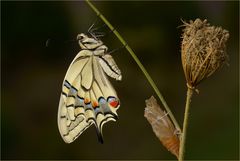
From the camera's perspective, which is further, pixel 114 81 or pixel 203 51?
pixel 114 81

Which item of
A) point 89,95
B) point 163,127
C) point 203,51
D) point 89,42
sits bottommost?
point 163,127

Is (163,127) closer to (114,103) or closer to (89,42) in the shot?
(114,103)

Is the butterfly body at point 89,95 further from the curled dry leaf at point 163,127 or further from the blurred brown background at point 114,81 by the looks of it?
the blurred brown background at point 114,81

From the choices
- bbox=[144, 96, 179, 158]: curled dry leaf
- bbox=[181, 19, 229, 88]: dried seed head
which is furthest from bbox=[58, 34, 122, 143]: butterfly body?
bbox=[181, 19, 229, 88]: dried seed head

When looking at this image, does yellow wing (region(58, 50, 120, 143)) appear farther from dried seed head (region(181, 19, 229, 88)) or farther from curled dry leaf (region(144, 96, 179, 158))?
dried seed head (region(181, 19, 229, 88))

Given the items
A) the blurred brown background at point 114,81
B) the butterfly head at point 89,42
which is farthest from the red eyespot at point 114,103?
the blurred brown background at point 114,81

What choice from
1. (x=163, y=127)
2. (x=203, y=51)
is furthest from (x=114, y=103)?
(x=203, y=51)
